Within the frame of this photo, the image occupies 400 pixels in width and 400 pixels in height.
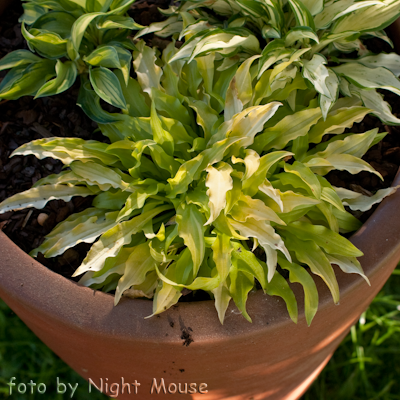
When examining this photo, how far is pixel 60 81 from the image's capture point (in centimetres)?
111

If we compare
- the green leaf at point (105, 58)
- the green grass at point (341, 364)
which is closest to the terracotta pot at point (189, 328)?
the green leaf at point (105, 58)

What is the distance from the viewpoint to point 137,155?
97cm

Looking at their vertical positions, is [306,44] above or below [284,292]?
above

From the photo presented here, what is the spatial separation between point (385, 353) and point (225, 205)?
1027 mm

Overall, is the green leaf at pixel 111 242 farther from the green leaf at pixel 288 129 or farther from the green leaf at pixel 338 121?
the green leaf at pixel 338 121

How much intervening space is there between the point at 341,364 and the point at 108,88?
1.20 m

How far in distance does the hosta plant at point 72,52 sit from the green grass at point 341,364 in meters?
0.89

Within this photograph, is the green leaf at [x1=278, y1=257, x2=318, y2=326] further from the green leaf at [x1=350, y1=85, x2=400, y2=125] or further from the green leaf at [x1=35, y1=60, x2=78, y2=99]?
the green leaf at [x1=35, y1=60, x2=78, y2=99]

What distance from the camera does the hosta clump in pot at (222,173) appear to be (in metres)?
0.90

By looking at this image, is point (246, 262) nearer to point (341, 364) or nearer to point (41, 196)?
point (41, 196)

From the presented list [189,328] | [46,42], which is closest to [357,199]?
[189,328]

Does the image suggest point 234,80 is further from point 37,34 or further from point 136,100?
point 37,34

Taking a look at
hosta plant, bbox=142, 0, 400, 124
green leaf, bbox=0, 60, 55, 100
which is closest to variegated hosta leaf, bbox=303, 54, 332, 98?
hosta plant, bbox=142, 0, 400, 124

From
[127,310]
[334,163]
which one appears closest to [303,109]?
[334,163]
